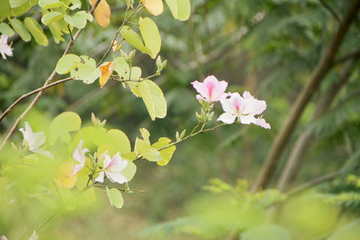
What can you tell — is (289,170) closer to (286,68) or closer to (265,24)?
(286,68)

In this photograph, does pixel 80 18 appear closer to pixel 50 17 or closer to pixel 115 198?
pixel 50 17

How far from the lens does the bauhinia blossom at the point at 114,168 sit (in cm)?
29

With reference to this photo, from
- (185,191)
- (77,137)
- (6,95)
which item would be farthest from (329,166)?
(77,137)

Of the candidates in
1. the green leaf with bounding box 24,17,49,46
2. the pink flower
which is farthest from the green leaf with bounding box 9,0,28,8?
the pink flower

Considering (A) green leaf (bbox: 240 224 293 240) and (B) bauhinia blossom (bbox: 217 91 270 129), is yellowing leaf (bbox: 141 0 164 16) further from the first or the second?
(A) green leaf (bbox: 240 224 293 240)

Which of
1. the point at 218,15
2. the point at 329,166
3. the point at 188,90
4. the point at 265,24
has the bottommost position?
the point at 329,166

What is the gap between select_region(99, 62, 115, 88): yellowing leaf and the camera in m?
0.31

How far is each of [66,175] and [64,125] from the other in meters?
0.06

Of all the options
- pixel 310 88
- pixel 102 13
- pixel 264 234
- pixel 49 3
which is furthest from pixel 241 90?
pixel 49 3

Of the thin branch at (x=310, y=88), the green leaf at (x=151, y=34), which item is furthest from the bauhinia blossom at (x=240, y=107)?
Result: the thin branch at (x=310, y=88)

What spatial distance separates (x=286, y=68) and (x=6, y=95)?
1.70m

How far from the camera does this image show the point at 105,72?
1.05 ft

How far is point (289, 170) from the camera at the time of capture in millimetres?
1564

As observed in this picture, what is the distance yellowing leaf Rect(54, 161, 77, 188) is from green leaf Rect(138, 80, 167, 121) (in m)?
0.11
